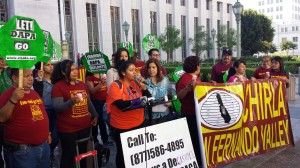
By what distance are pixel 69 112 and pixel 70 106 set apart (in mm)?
224

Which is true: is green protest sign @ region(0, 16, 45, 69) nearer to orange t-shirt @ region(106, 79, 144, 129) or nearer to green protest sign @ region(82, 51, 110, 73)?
orange t-shirt @ region(106, 79, 144, 129)

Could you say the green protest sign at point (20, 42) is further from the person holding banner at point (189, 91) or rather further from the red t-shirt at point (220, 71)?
the red t-shirt at point (220, 71)

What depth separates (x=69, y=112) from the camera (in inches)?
141

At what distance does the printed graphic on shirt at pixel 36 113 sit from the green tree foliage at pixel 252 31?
175ft

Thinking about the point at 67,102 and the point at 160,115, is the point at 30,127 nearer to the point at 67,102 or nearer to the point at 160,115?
the point at 67,102

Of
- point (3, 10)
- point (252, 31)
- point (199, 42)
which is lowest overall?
point (199, 42)

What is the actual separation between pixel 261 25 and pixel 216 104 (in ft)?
176

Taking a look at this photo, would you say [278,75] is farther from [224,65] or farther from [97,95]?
[97,95]

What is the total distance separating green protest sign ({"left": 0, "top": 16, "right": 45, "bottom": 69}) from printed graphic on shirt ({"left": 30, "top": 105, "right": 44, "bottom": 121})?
51 centimetres

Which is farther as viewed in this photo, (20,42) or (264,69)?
(264,69)

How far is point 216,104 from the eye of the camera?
4.26 meters

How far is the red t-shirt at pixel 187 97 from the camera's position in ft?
13.7

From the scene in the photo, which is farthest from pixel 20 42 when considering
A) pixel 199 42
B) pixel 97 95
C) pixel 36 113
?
pixel 199 42

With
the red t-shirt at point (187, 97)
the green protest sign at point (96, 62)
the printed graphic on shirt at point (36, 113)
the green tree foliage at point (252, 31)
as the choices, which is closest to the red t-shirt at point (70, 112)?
the printed graphic on shirt at point (36, 113)
